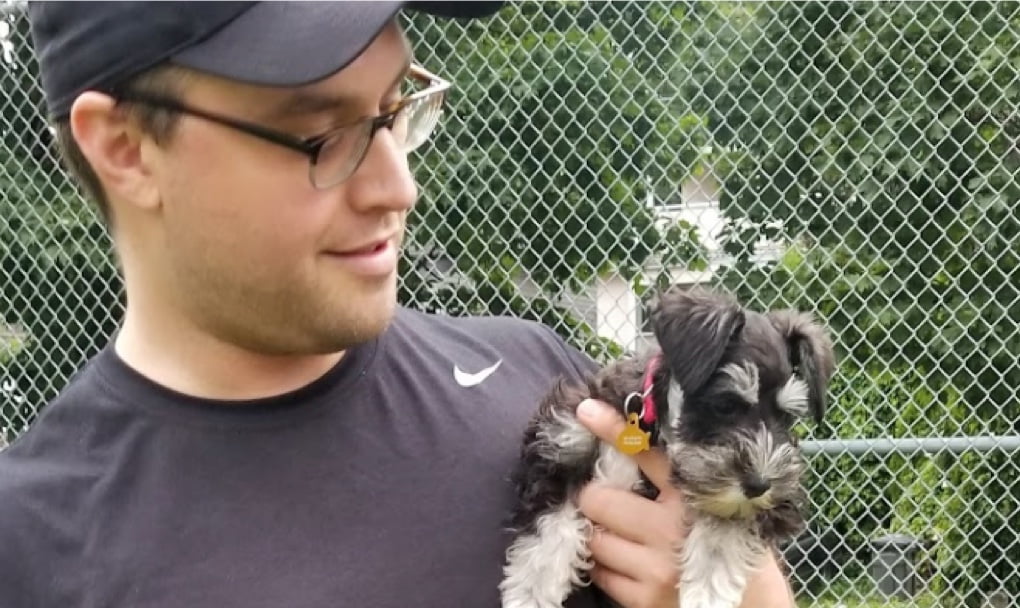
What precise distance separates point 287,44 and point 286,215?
325mm

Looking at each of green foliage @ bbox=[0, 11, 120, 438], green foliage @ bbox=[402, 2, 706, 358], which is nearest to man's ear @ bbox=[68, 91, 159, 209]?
green foliage @ bbox=[402, 2, 706, 358]

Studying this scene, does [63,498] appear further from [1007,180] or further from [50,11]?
[1007,180]

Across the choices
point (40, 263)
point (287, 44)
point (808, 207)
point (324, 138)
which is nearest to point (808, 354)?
point (324, 138)

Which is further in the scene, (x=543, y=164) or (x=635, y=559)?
(x=543, y=164)

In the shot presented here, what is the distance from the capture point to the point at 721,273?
6496 millimetres

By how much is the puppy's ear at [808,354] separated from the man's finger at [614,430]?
1.57 feet

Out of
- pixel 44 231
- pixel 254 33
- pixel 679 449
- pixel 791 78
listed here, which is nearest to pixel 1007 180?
pixel 791 78

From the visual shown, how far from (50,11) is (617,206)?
15.4ft

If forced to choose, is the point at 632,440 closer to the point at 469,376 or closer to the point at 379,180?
the point at 469,376

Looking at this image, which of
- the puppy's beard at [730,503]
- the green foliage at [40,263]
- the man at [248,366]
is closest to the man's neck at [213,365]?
the man at [248,366]

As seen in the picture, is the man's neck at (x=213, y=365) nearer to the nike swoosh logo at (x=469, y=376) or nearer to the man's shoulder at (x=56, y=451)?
the man's shoulder at (x=56, y=451)

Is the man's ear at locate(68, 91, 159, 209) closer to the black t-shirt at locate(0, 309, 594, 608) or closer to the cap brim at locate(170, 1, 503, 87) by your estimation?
the cap brim at locate(170, 1, 503, 87)

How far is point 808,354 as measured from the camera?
9.72 ft

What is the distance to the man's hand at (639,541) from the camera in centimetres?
250
